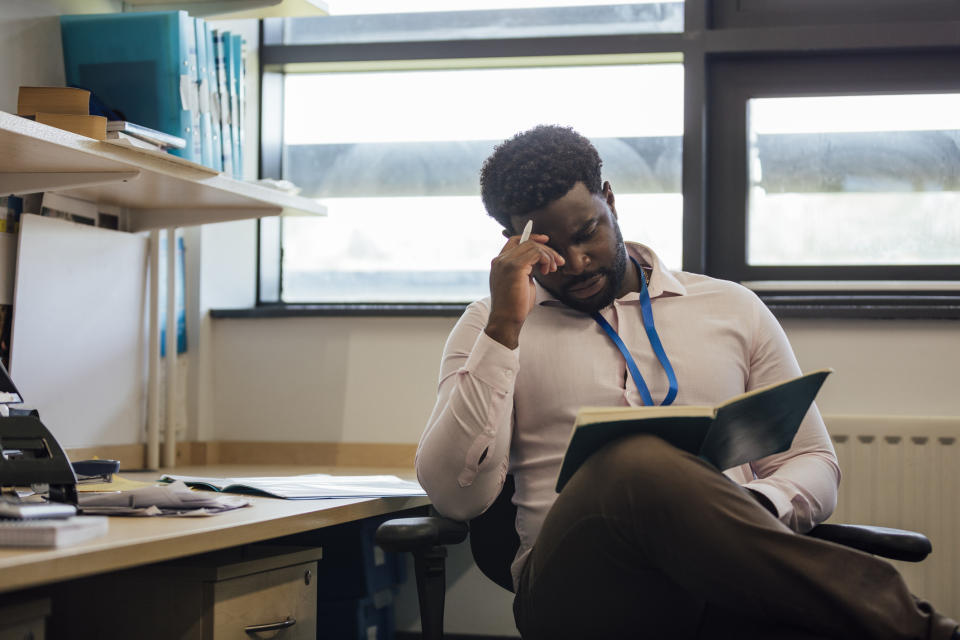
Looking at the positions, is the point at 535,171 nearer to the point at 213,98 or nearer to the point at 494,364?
the point at 494,364

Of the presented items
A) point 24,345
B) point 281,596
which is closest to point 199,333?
point 24,345

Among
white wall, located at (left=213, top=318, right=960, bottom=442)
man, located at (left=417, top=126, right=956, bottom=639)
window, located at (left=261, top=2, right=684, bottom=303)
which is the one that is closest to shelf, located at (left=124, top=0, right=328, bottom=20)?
window, located at (left=261, top=2, right=684, bottom=303)

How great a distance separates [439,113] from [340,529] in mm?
→ 1219

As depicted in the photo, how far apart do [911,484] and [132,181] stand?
5.72 feet

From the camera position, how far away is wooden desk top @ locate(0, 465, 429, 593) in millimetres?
939

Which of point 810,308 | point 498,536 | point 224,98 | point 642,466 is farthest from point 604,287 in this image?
point 224,98

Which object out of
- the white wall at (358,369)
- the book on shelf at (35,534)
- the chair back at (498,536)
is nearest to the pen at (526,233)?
the chair back at (498,536)

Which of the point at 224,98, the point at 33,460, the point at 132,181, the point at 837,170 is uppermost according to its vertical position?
the point at 224,98

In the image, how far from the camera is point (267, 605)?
4.66 ft

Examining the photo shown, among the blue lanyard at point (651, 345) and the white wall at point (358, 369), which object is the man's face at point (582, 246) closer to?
the blue lanyard at point (651, 345)

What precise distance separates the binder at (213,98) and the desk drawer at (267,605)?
1.04 m

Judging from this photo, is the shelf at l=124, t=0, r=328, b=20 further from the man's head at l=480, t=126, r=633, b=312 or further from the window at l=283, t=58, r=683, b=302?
the man's head at l=480, t=126, r=633, b=312

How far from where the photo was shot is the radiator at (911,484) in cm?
216

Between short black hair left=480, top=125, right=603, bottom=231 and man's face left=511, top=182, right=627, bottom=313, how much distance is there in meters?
0.02
